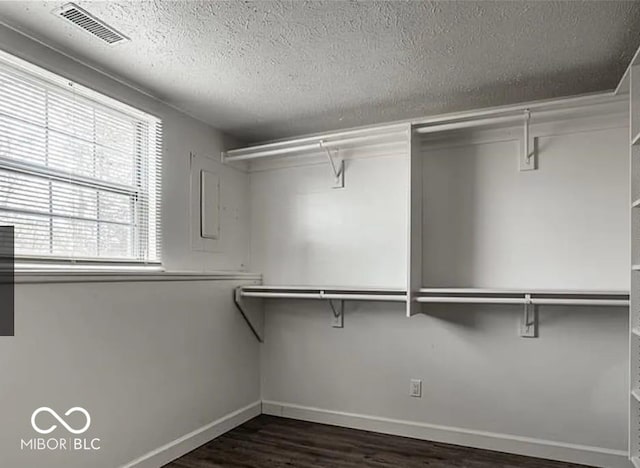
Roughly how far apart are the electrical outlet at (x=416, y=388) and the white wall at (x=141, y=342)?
4.07 feet

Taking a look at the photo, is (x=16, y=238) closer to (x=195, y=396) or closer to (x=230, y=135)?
(x=195, y=396)

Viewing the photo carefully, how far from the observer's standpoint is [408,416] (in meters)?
3.33

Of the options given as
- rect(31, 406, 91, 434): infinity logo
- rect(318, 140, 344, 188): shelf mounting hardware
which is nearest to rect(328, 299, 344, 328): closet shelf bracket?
rect(318, 140, 344, 188): shelf mounting hardware

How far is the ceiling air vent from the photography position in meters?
1.99

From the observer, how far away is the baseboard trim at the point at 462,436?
283 centimetres

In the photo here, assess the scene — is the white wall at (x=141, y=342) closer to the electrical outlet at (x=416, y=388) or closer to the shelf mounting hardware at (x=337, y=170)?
the shelf mounting hardware at (x=337, y=170)

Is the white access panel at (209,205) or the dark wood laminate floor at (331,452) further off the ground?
the white access panel at (209,205)

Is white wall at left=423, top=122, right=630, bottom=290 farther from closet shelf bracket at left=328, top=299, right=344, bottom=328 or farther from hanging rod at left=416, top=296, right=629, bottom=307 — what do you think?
closet shelf bracket at left=328, top=299, right=344, bottom=328

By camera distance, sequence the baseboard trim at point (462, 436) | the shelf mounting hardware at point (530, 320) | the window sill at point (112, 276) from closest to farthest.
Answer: the window sill at point (112, 276) → the baseboard trim at point (462, 436) → the shelf mounting hardware at point (530, 320)

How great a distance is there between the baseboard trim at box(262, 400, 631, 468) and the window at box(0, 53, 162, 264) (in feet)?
5.45

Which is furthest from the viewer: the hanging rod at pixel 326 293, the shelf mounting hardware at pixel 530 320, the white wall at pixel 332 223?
the white wall at pixel 332 223

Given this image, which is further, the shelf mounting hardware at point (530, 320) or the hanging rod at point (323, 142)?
the hanging rod at point (323, 142)

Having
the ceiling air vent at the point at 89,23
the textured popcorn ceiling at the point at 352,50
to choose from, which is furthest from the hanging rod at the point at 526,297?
Answer: the ceiling air vent at the point at 89,23

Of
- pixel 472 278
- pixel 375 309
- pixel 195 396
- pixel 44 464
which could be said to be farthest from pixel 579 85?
pixel 44 464
